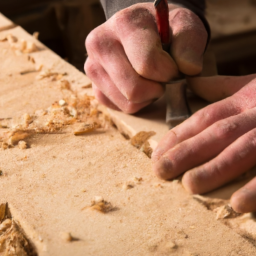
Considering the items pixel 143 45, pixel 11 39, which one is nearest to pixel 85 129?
pixel 143 45

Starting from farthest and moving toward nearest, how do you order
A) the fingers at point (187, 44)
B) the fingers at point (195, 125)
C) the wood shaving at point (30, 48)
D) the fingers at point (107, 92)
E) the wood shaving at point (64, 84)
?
the wood shaving at point (30, 48) < the wood shaving at point (64, 84) < the fingers at point (107, 92) < the fingers at point (187, 44) < the fingers at point (195, 125)

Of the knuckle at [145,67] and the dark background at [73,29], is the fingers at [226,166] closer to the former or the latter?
the knuckle at [145,67]

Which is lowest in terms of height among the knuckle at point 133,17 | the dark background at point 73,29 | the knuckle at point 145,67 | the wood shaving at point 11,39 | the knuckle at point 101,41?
the dark background at point 73,29

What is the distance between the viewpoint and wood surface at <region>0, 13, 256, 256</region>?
0.93 metres

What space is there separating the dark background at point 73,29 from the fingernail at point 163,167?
1.59 m

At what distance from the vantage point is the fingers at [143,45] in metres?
1.21

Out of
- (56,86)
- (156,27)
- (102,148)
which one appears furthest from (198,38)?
(56,86)

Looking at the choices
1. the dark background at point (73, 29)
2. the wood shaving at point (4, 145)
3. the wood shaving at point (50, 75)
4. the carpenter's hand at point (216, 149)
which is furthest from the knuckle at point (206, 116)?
the dark background at point (73, 29)

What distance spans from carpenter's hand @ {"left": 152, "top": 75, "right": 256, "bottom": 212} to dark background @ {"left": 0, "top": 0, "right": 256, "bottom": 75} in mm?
1475

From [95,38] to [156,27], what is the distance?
7.6 inches

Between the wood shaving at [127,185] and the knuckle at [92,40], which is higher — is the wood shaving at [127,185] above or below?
below

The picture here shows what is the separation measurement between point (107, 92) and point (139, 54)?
198 millimetres

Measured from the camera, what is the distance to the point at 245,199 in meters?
0.95

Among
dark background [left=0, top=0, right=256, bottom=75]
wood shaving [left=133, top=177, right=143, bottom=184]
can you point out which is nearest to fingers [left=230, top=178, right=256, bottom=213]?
wood shaving [left=133, top=177, right=143, bottom=184]
